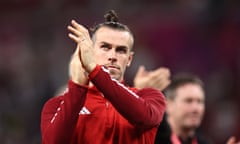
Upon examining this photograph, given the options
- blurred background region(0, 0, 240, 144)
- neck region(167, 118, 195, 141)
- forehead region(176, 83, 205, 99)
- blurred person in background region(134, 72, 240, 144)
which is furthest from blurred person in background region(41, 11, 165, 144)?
blurred background region(0, 0, 240, 144)

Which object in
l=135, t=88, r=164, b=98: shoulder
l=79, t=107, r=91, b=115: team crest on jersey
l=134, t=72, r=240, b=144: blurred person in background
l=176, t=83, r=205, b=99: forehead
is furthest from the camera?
l=176, t=83, r=205, b=99: forehead

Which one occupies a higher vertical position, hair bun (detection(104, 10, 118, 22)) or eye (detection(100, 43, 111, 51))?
hair bun (detection(104, 10, 118, 22))

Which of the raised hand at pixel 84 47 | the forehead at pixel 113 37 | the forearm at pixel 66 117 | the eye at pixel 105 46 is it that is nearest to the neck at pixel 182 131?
the forehead at pixel 113 37

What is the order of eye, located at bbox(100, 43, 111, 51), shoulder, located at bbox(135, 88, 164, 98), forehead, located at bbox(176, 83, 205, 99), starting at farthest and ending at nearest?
1. forehead, located at bbox(176, 83, 205, 99)
2. shoulder, located at bbox(135, 88, 164, 98)
3. eye, located at bbox(100, 43, 111, 51)

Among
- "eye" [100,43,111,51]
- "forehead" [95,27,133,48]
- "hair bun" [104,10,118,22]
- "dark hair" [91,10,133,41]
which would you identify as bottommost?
"eye" [100,43,111,51]

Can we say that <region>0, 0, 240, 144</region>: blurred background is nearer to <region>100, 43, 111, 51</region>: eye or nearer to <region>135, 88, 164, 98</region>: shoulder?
<region>135, 88, 164, 98</region>: shoulder

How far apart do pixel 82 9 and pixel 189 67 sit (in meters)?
A: 2.12

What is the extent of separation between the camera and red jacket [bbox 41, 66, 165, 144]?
379cm

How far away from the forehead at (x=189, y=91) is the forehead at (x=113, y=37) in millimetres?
2149

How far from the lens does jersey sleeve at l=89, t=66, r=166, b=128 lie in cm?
377

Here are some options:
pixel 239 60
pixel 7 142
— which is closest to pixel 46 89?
pixel 239 60

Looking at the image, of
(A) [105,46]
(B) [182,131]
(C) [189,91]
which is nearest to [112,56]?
(A) [105,46]

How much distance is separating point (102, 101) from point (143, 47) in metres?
7.12

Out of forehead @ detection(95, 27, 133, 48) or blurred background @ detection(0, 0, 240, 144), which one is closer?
forehead @ detection(95, 27, 133, 48)
